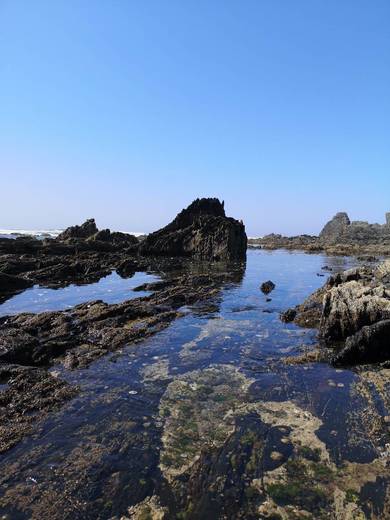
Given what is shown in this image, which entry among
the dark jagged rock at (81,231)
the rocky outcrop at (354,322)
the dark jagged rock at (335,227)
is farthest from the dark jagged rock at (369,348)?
the dark jagged rock at (335,227)

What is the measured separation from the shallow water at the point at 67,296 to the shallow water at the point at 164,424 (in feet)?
31.7

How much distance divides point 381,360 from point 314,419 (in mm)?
5097

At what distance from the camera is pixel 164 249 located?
62156 mm

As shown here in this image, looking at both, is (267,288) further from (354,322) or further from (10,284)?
(10,284)

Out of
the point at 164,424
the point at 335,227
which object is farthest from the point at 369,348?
the point at 335,227

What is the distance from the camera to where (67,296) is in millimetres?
26203

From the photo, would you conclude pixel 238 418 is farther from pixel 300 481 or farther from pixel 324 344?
pixel 324 344

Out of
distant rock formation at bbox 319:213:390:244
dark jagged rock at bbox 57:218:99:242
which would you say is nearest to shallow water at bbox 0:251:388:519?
dark jagged rock at bbox 57:218:99:242

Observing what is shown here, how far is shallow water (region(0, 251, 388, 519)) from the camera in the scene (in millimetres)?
6562

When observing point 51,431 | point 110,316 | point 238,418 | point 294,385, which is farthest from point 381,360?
point 110,316

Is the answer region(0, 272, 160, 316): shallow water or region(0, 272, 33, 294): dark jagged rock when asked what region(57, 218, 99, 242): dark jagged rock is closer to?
region(0, 272, 33, 294): dark jagged rock

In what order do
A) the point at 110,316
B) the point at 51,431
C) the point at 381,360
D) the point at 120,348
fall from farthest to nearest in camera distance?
the point at 110,316
the point at 120,348
the point at 381,360
the point at 51,431

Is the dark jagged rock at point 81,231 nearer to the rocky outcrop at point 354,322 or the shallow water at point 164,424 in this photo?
the rocky outcrop at point 354,322

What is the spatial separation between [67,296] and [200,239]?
37.4 meters
